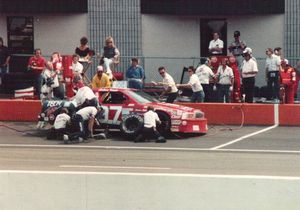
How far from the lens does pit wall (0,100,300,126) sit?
19141 mm

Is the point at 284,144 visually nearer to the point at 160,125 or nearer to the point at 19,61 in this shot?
the point at 160,125

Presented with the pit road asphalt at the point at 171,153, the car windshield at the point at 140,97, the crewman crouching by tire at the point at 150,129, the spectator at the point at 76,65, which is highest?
the spectator at the point at 76,65

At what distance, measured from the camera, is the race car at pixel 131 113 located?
1673 cm

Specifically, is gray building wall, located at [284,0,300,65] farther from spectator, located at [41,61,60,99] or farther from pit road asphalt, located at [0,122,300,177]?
spectator, located at [41,61,60,99]

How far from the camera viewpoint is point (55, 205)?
19.1 feet

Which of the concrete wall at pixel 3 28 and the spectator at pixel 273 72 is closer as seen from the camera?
the spectator at pixel 273 72

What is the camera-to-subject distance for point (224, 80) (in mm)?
20000

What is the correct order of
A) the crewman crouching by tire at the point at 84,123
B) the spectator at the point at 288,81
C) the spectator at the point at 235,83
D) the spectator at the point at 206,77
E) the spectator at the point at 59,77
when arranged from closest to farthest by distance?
1. the crewman crouching by tire at the point at 84,123
2. the spectator at the point at 59,77
3. the spectator at the point at 206,77
4. the spectator at the point at 235,83
5. the spectator at the point at 288,81

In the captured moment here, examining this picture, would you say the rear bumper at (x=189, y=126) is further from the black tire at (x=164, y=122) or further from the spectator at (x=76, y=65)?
the spectator at (x=76, y=65)

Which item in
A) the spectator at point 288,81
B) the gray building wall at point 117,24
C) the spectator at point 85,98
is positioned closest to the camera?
the spectator at point 85,98

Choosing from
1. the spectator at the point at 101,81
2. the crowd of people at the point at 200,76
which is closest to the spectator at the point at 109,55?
the crowd of people at the point at 200,76

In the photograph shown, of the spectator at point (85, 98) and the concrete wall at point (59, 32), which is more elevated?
the concrete wall at point (59, 32)

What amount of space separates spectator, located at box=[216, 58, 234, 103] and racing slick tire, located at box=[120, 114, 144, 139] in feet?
14.3

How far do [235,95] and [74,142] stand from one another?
21.8 feet
